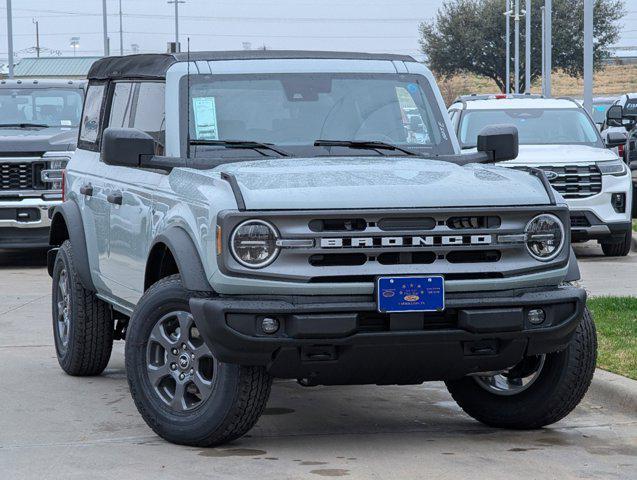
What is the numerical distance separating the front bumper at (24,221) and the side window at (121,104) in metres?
7.88

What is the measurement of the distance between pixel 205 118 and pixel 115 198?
78 centimetres

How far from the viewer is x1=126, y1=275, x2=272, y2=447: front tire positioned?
6457mm

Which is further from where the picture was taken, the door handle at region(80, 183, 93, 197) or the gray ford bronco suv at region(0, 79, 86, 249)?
the gray ford bronco suv at region(0, 79, 86, 249)

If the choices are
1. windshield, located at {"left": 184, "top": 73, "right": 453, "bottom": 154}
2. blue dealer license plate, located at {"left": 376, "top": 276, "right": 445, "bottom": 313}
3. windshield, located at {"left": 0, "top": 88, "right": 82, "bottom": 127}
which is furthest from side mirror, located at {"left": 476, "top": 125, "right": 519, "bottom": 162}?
windshield, located at {"left": 0, "top": 88, "right": 82, "bottom": 127}

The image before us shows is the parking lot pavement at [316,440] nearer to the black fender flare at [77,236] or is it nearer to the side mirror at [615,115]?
the black fender flare at [77,236]

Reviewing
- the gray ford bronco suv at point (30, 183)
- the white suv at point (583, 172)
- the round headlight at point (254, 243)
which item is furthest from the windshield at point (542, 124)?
the round headlight at point (254, 243)

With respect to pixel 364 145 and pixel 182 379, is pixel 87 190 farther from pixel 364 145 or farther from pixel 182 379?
pixel 182 379

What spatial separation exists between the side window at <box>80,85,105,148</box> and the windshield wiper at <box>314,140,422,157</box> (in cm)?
198

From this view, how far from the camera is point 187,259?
653 cm

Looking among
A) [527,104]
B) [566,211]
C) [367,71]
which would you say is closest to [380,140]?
[367,71]

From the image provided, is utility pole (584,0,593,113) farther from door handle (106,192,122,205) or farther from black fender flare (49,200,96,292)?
door handle (106,192,122,205)

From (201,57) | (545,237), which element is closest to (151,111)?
(201,57)

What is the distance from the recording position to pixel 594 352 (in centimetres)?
702

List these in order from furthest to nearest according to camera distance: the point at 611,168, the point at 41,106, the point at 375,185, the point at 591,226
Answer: the point at 41,106
the point at 611,168
the point at 591,226
the point at 375,185
